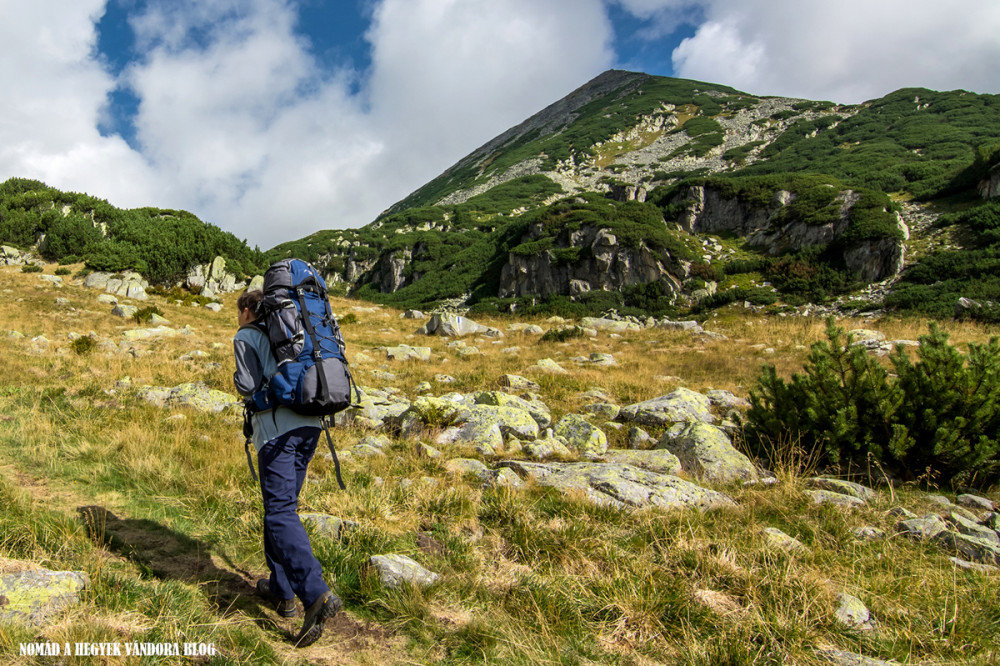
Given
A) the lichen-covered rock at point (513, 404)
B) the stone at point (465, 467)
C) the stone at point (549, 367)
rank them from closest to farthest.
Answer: the stone at point (465, 467)
the lichen-covered rock at point (513, 404)
the stone at point (549, 367)

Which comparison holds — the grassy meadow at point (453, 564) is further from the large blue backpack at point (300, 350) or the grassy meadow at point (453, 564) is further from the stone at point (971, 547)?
the large blue backpack at point (300, 350)

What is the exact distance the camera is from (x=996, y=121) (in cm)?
5409

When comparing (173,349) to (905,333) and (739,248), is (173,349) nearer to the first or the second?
(905,333)

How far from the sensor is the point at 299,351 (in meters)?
2.79

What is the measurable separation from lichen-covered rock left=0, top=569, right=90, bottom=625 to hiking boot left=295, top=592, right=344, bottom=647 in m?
1.19

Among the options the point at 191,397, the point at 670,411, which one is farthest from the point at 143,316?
the point at 670,411

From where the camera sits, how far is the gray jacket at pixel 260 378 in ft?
9.20

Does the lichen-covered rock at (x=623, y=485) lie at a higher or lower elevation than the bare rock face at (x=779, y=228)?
lower

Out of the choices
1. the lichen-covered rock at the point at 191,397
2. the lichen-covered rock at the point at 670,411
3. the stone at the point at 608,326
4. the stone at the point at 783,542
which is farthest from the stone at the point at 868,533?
the stone at the point at 608,326

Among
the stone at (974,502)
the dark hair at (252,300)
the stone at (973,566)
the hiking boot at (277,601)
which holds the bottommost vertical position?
the stone at (974,502)

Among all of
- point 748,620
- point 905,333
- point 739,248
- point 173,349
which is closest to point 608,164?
point 739,248

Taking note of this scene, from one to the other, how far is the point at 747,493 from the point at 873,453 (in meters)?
1.81

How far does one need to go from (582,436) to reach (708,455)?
61.4 inches

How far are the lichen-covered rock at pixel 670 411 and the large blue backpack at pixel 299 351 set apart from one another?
5.62 meters
